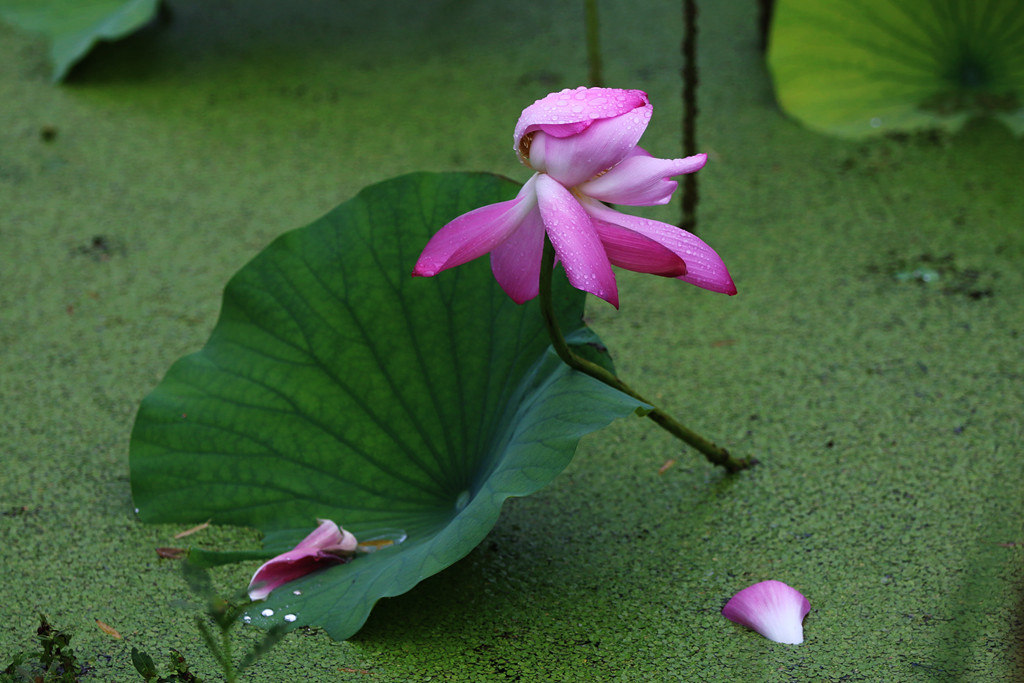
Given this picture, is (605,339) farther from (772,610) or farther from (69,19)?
(69,19)

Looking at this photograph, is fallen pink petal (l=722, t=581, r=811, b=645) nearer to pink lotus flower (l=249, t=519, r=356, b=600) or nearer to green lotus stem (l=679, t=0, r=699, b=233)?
pink lotus flower (l=249, t=519, r=356, b=600)

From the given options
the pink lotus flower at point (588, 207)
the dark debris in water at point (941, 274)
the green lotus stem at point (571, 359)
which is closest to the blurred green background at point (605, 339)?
the dark debris in water at point (941, 274)

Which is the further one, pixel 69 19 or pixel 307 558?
pixel 69 19

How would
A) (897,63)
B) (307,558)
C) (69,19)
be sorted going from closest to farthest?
1. (307,558)
2. (897,63)
3. (69,19)

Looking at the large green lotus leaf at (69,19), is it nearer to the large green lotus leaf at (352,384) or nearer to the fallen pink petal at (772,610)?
the large green lotus leaf at (352,384)

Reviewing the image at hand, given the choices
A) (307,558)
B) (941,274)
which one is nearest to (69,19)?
(307,558)

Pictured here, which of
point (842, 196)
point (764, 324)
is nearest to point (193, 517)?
point (764, 324)

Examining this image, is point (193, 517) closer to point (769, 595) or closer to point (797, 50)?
point (769, 595)
